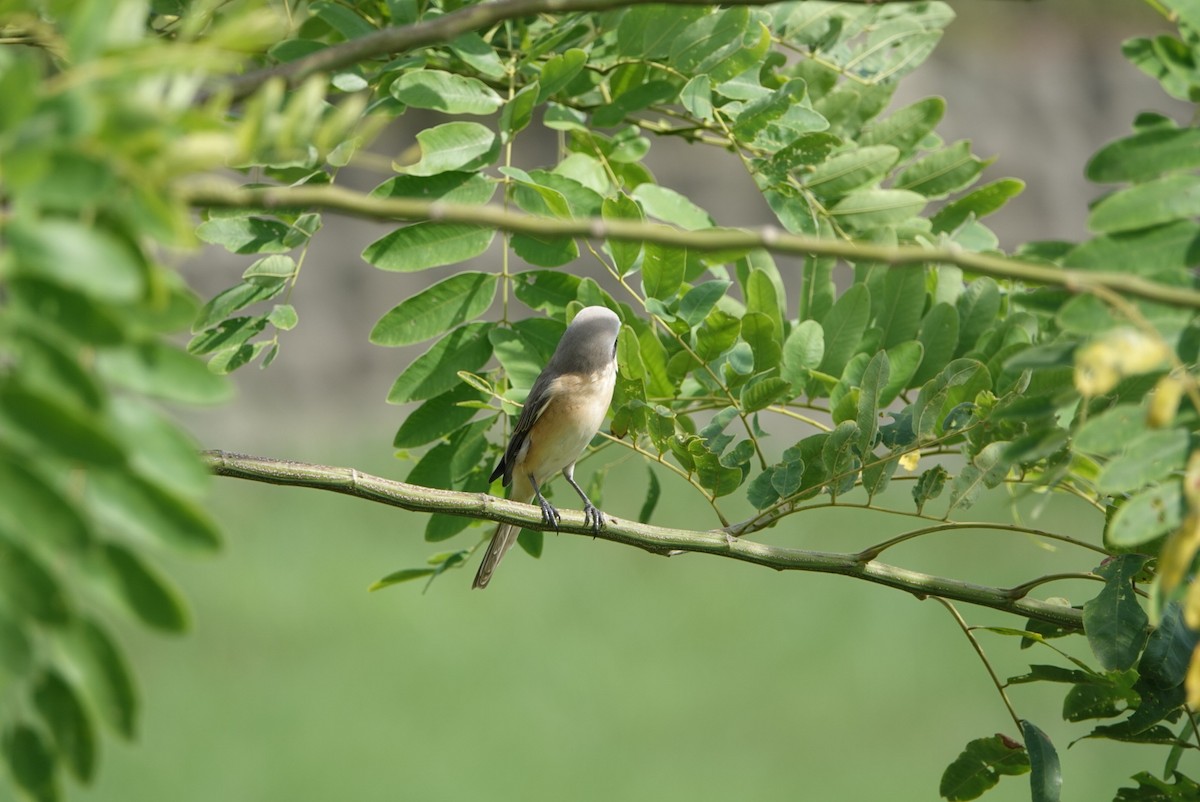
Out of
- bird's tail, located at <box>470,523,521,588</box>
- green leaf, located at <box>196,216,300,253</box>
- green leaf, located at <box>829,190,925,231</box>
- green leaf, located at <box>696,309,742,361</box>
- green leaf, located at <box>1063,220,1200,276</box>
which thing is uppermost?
green leaf, located at <box>1063,220,1200,276</box>

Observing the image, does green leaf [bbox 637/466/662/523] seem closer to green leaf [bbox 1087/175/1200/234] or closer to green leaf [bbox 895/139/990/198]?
green leaf [bbox 895/139/990/198]

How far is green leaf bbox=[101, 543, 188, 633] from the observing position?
4.02 feet

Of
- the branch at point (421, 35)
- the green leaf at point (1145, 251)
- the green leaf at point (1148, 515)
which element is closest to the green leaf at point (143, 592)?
the branch at point (421, 35)

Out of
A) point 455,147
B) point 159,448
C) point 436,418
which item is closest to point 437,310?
point 436,418

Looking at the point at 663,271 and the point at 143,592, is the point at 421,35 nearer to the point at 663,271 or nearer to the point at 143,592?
the point at 143,592

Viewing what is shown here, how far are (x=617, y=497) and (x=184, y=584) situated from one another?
3.54 metres

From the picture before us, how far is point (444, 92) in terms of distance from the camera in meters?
2.81

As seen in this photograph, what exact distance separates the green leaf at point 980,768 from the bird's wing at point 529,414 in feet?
4.32

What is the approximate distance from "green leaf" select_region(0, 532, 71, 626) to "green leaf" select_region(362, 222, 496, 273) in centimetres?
169

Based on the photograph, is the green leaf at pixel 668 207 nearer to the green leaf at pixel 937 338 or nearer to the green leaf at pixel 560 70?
the green leaf at pixel 560 70

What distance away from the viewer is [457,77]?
2850 mm

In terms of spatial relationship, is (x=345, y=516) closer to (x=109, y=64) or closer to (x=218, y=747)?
(x=218, y=747)

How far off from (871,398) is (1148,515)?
0.98 meters

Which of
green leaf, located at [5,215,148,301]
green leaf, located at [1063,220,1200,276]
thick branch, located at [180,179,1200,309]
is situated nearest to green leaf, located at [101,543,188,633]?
green leaf, located at [5,215,148,301]
